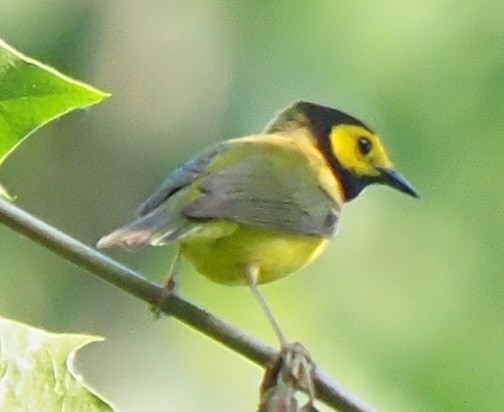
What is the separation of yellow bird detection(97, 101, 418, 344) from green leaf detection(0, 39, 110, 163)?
20cm

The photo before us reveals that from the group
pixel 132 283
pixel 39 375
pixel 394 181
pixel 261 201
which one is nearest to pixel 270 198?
pixel 261 201

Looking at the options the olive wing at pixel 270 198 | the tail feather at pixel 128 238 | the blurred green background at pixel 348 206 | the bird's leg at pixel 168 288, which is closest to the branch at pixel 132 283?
the bird's leg at pixel 168 288

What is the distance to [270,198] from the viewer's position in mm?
1173

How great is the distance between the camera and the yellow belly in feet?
3.49

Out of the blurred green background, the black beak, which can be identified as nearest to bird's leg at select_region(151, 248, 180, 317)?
the black beak

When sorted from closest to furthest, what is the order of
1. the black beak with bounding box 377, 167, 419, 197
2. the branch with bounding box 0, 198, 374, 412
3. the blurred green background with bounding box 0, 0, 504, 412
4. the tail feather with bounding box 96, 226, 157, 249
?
the branch with bounding box 0, 198, 374, 412
the tail feather with bounding box 96, 226, 157, 249
the black beak with bounding box 377, 167, 419, 197
the blurred green background with bounding box 0, 0, 504, 412

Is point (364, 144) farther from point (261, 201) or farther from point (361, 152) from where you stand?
point (261, 201)

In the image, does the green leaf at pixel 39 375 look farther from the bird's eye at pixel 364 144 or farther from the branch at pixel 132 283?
the bird's eye at pixel 364 144

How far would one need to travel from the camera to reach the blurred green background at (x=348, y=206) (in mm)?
1723

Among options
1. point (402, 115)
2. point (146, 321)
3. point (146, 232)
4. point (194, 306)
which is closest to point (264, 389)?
point (194, 306)

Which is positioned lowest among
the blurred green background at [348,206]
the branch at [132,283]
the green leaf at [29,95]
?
the blurred green background at [348,206]

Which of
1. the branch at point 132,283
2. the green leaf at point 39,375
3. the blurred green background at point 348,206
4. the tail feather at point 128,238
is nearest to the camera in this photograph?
the green leaf at point 39,375

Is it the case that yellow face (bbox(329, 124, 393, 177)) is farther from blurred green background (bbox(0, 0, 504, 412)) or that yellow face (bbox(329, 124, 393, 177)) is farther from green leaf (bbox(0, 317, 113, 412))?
green leaf (bbox(0, 317, 113, 412))

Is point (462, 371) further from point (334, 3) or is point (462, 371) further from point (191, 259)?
point (191, 259)
